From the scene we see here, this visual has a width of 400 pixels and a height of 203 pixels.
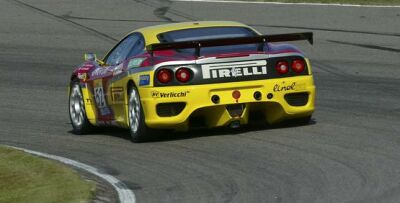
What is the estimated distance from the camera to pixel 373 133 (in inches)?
406

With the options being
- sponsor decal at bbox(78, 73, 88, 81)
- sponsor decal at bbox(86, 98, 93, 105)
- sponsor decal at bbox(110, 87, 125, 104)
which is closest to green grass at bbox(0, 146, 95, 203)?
sponsor decal at bbox(110, 87, 125, 104)

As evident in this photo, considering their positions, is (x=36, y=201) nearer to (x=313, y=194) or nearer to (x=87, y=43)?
(x=313, y=194)

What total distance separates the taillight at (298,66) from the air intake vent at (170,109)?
47.4 inches

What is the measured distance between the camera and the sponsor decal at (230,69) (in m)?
10.5

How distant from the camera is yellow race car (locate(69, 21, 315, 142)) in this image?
1048 centimetres

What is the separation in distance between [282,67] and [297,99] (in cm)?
37

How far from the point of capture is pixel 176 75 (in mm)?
10523

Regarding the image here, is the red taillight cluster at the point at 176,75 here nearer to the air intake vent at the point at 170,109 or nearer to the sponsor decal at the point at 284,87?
the air intake vent at the point at 170,109

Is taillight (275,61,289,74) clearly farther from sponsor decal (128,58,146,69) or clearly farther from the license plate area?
sponsor decal (128,58,146,69)

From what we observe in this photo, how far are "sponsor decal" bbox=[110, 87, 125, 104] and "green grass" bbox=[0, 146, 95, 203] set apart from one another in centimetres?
137

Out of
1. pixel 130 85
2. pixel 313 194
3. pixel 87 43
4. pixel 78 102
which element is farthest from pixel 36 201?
pixel 87 43

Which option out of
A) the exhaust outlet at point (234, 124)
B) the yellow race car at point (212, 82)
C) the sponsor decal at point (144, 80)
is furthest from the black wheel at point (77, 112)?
the exhaust outlet at point (234, 124)

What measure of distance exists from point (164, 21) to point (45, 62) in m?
3.76

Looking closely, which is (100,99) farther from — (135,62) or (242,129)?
(242,129)
